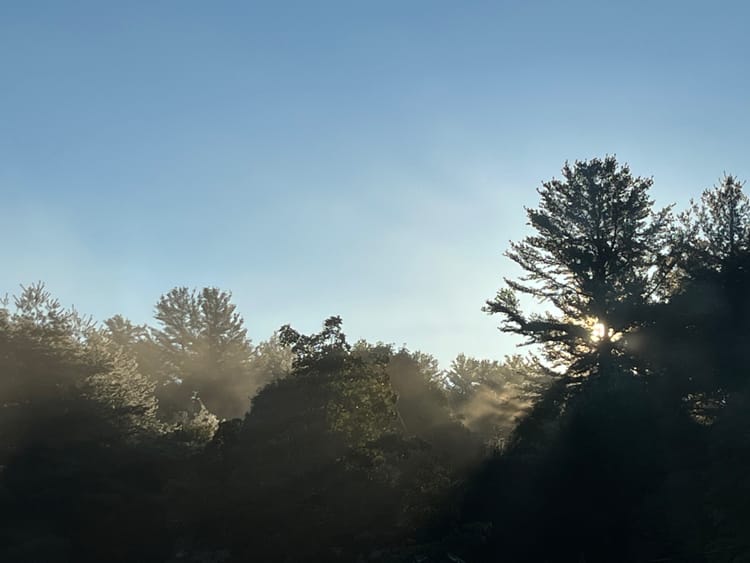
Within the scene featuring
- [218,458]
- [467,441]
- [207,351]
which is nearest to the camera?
[218,458]

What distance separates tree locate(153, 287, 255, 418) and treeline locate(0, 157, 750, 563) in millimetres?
29823

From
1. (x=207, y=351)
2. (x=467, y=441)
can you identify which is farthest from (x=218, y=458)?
(x=207, y=351)

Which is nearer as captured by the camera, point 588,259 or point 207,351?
point 588,259

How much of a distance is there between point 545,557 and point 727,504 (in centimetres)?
519

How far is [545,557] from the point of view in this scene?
17.8 meters

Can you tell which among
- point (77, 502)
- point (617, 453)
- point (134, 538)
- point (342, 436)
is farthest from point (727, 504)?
point (77, 502)

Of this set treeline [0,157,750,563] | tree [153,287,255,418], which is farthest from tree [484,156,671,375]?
tree [153,287,255,418]

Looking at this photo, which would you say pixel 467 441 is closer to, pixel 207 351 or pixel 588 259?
pixel 588 259

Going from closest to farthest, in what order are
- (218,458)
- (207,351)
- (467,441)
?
1. (218,458)
2. (467,441)
3. (207,351)

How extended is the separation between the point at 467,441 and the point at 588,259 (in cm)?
1108

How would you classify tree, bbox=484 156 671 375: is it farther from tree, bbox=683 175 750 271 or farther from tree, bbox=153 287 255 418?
tree, bbox=153 287 255 418

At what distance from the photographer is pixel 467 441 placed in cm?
3155

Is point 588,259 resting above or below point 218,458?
above

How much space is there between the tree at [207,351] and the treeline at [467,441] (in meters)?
29.8
